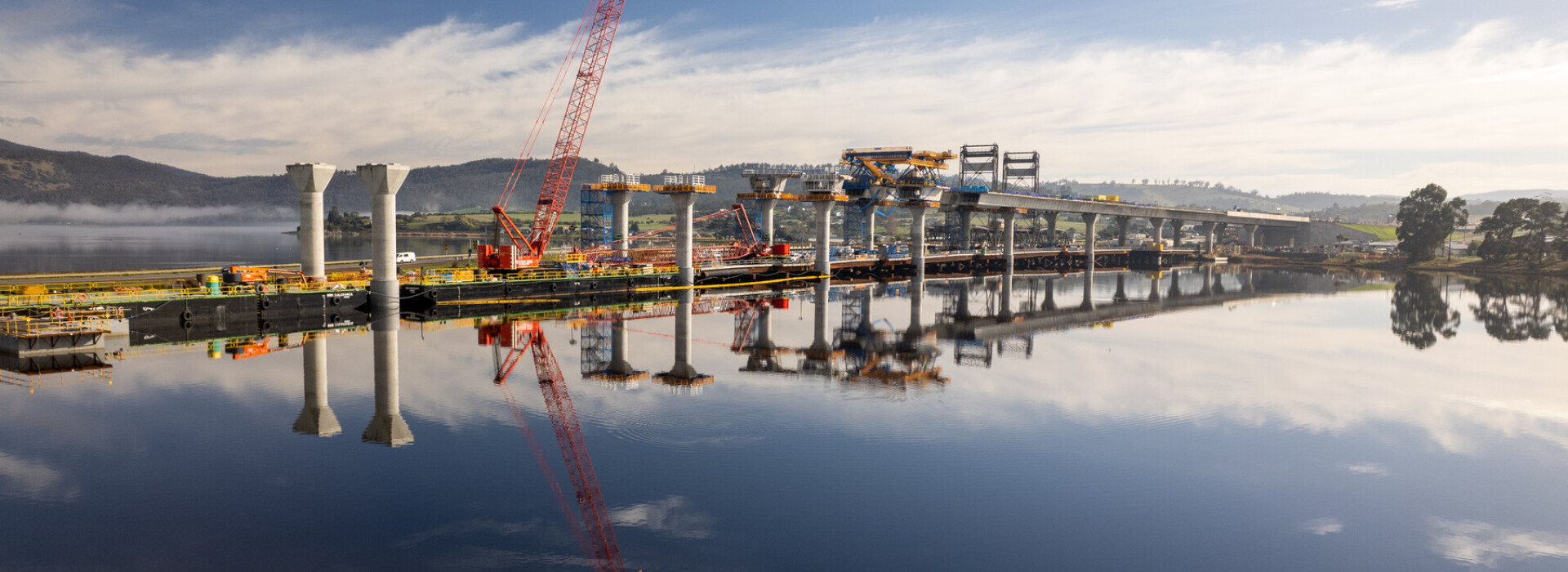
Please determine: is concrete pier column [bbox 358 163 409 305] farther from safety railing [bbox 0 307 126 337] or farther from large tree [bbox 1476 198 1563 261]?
large tree [bbox 1476 198 1563 261]

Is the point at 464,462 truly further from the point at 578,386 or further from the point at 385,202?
the point at 385,202

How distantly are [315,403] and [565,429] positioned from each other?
11.6 meters

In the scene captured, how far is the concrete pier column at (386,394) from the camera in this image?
96.4 ft

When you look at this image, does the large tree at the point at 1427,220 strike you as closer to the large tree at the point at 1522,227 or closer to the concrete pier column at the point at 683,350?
the large tree at the point at 1522,227

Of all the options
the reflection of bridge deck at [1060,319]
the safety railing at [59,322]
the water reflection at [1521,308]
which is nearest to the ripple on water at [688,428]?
the reflection of bridge deck at [1060,319]

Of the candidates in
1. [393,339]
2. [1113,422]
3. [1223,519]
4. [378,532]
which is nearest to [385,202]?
[393,339]

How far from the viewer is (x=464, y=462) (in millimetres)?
26469

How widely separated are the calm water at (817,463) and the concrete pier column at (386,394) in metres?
0.51

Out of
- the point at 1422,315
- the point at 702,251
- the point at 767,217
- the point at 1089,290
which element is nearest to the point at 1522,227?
the point at 1089,290

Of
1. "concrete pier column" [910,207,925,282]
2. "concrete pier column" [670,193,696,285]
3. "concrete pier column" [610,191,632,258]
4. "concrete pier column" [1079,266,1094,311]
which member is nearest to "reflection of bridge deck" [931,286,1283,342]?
"concrete pier column" [1079,266,1094,311]

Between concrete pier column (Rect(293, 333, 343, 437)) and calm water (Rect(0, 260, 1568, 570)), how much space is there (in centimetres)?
35

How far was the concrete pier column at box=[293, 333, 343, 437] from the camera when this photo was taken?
30.2 m

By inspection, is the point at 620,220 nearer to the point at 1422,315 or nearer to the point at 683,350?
the point at 683,350

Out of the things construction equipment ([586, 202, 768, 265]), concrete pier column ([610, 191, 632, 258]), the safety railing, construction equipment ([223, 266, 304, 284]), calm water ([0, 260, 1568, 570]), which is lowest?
calm water ([0, 260, 1568, 570])
